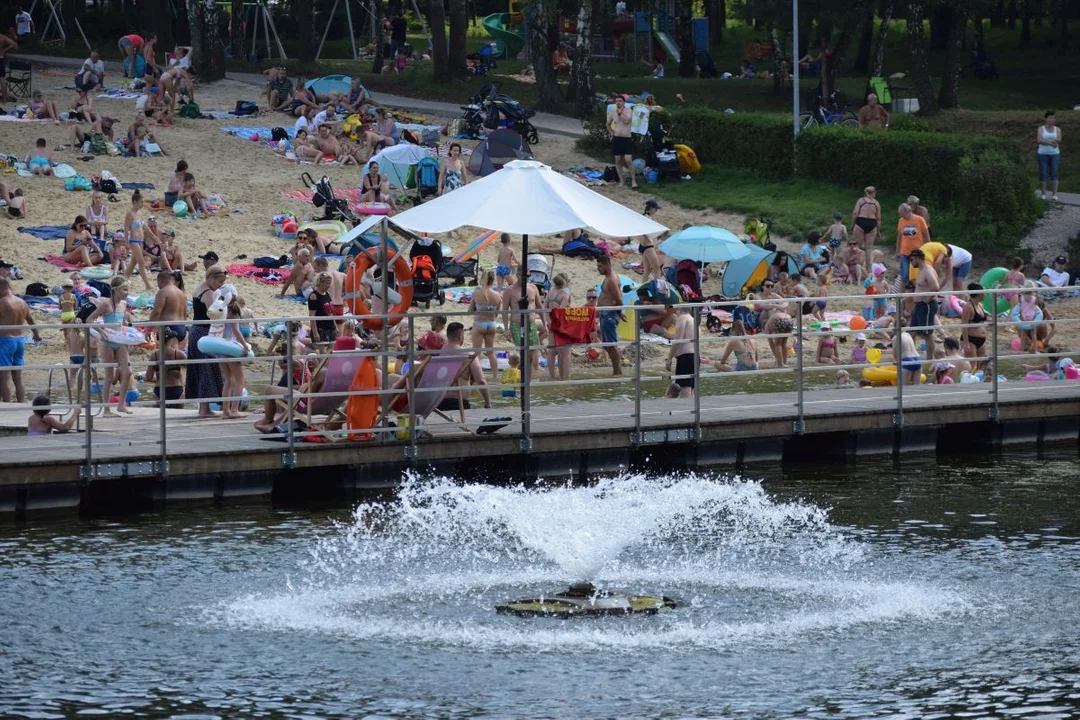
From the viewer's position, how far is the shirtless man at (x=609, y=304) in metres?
21.9

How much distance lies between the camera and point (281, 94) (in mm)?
41062

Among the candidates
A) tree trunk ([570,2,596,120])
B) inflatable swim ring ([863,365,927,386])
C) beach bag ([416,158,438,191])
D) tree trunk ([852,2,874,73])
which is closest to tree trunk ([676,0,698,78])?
tree trunk ([852,2,874,73])

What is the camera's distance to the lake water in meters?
11.2

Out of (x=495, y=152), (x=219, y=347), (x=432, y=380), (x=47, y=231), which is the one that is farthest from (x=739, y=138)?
(x=219, y=347)

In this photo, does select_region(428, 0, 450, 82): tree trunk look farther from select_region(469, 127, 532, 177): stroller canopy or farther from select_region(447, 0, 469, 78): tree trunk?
select_region(469, 127, 532, 177): stroller canopy

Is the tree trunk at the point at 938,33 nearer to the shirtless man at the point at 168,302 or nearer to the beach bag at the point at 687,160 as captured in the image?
the beach bag at the point at 687,160

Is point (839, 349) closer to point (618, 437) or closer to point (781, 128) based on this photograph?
point (618, 437)

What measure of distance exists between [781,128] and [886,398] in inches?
714

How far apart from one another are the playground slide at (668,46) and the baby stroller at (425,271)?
29.5 metres

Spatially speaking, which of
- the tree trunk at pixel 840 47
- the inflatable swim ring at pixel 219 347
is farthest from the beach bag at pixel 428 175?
the inflatable swim ring at pixel 219 347

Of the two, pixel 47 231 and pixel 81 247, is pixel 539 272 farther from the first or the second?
pixel 47 231

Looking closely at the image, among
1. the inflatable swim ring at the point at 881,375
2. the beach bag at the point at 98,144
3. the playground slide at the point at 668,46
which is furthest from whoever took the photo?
the playground slide at the point at 668,46

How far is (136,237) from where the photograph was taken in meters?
27.3

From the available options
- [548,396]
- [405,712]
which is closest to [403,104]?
[548,396]
